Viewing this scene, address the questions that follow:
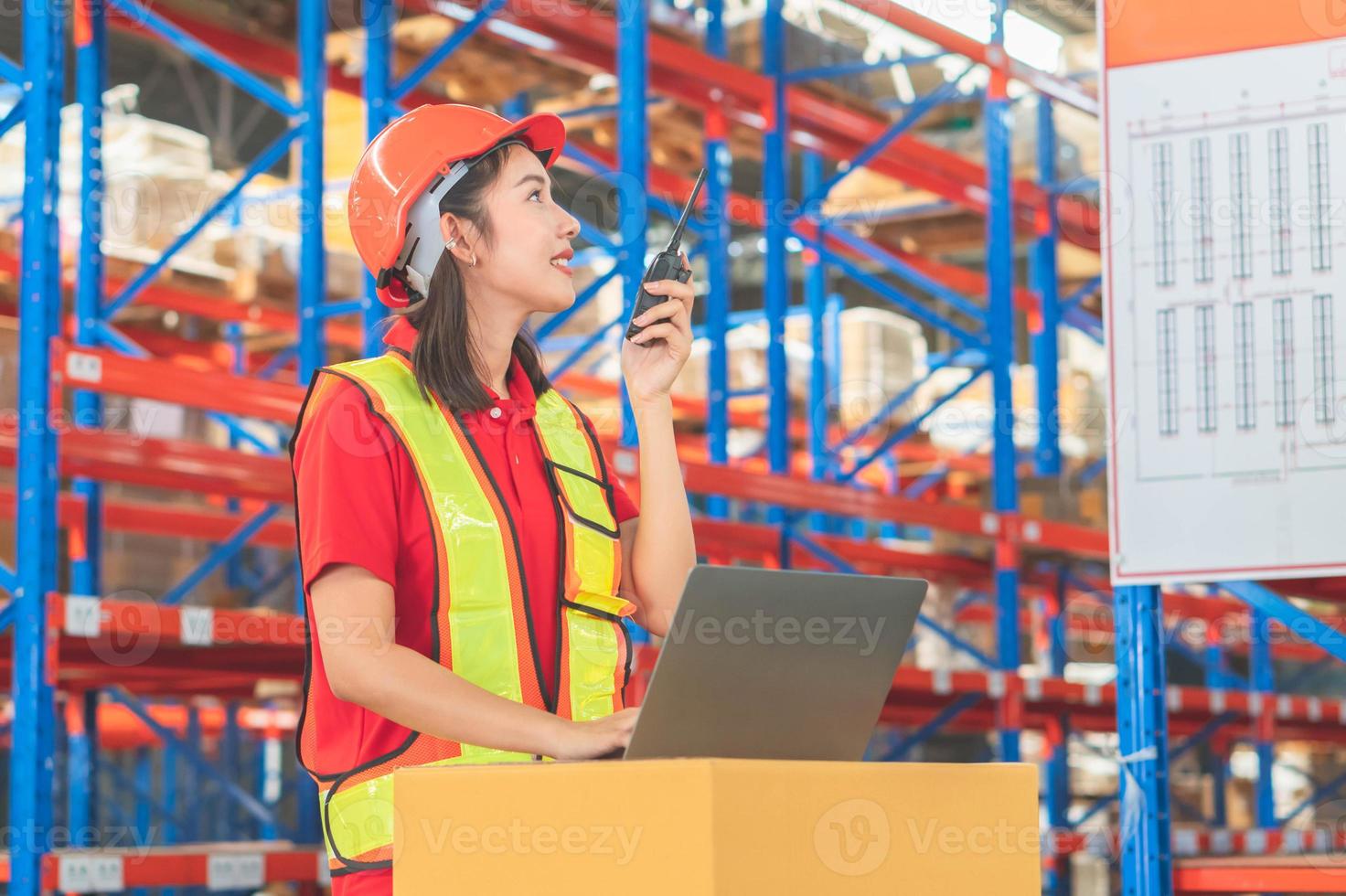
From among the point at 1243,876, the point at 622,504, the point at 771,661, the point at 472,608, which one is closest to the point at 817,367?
the point at 1243,876

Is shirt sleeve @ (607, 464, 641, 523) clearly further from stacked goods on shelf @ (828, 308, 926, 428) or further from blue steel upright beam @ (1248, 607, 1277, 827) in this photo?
blue steel upright beam @ (1248, 607, 1277, 827)

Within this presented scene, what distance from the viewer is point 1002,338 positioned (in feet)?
30.3

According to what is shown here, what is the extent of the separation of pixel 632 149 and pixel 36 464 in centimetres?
289

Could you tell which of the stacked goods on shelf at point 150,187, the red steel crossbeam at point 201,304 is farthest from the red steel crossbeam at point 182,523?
the stacked goods on shelf at point 150,187

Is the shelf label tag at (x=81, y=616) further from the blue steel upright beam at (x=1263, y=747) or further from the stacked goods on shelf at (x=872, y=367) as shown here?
the blue steel upright beam at (x=1263, y=747)

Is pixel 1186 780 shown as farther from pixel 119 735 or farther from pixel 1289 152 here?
pixel 1289 152

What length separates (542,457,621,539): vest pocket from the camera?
2479mm

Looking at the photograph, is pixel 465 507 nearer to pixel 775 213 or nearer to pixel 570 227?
pixel 570 227

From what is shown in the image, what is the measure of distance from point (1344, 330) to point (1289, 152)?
0.40 meters

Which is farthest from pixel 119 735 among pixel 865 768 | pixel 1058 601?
pixel 865 768

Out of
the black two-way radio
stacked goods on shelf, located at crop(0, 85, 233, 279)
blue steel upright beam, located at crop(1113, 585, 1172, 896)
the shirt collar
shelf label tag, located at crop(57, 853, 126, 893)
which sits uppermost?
stacked goods on shelf, located at crop(0, 85, 233, 279)

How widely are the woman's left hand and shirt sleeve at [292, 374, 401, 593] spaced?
36 cm

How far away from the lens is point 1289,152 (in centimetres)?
401

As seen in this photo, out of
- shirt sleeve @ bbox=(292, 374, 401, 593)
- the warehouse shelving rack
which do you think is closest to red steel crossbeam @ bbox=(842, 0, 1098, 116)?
the warehouse shelving rack
